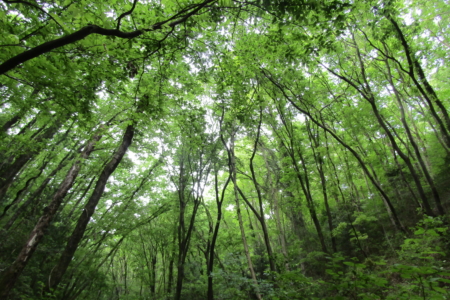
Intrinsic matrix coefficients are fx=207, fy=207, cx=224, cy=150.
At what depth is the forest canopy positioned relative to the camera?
2.80 metres

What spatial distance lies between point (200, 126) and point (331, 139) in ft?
21.4

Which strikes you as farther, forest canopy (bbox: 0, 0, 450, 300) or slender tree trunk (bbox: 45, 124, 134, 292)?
slender tree trunk (bbox: 45, 124, 134, 292)

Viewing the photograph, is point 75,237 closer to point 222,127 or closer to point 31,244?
point 31,244

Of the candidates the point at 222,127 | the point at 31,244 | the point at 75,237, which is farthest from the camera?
the point at 222,127

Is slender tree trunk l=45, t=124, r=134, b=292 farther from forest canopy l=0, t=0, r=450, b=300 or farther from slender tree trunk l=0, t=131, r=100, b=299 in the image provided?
slender tree trunk l=0, t=131, r=100, b=299

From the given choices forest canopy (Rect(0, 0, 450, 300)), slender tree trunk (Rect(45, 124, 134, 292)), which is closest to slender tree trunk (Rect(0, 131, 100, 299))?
forest canopy (Rect(0, 0, 450, 300))

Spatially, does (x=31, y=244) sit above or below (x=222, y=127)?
below

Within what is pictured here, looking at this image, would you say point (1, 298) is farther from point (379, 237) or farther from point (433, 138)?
point (433, 138)

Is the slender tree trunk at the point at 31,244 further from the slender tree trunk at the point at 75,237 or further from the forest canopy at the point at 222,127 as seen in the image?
the slender tree trunk at the point at 75,237

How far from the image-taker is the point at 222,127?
734cm

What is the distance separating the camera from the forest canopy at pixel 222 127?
9.20 feet

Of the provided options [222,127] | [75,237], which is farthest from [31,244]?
[222,127]

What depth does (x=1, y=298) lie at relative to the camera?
4.83 meters

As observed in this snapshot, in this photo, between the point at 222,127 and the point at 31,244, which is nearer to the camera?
the point at 31,244
